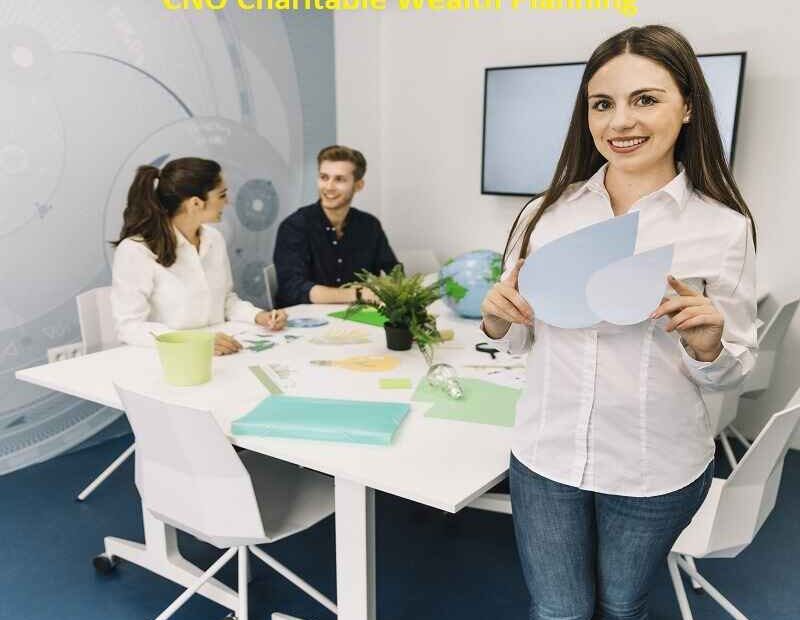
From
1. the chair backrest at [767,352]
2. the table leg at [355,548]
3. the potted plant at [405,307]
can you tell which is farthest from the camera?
the chair backrest at [767,352]

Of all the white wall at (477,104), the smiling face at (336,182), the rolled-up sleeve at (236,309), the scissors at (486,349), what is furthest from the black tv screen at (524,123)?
the rolled-up sleeve at (236,309)

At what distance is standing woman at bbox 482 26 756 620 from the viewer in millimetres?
1062

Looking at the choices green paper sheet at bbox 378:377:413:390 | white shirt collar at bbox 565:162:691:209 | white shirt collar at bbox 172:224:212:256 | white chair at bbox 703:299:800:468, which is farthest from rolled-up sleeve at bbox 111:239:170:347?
white chair at bbox 703:299:800:468

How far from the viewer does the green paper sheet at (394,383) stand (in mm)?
1827

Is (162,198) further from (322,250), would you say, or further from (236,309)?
(322,250)

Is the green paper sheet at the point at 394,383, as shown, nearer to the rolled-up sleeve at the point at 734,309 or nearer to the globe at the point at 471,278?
the globe at the point at 471,278

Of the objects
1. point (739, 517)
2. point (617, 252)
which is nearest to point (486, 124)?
point (739, 517)

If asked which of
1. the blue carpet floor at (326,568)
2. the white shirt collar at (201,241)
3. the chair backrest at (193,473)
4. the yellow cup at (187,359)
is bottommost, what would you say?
the blue carpet floor at (326,568)

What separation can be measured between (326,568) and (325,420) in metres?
0.90

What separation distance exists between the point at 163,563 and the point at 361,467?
0.99m

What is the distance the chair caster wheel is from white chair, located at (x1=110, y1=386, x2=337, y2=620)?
0.60 meters

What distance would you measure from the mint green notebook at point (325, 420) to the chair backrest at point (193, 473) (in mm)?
96

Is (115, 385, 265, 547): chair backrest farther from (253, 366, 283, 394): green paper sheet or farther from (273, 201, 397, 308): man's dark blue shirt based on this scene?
(273, 201, 397, 308): man's dark blue shirt

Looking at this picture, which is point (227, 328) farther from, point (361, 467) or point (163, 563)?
point (361, 467)
